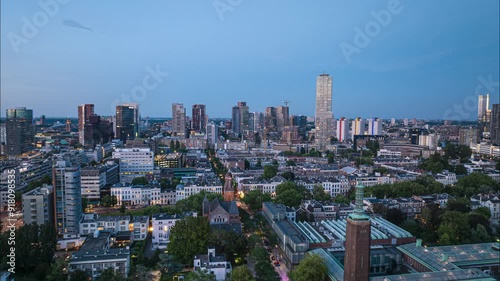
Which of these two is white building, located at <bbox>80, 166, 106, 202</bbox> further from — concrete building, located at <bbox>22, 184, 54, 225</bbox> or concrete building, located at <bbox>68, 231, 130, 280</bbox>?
concrete building, located at <bbox>68, 231, 130, 280</bbox>

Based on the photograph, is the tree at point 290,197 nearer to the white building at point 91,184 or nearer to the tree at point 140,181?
the tree at point 140,181

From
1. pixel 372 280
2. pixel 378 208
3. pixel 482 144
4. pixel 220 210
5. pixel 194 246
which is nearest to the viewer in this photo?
pixel 372 280

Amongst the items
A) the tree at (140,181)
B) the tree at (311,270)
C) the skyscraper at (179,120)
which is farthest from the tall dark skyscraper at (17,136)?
the tree at (311,270)

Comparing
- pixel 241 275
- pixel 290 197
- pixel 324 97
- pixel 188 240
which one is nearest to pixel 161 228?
pixel 188 240

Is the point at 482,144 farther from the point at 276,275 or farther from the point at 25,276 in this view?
the point at 25,276

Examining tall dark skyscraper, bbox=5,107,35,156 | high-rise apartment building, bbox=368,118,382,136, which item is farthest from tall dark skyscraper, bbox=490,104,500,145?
tall dark skyscraper, bbox=5,107,35,156

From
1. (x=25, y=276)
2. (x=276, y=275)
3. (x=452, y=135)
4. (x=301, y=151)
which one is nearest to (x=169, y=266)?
(x=276, y=275)

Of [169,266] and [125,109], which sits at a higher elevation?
[125,109]
